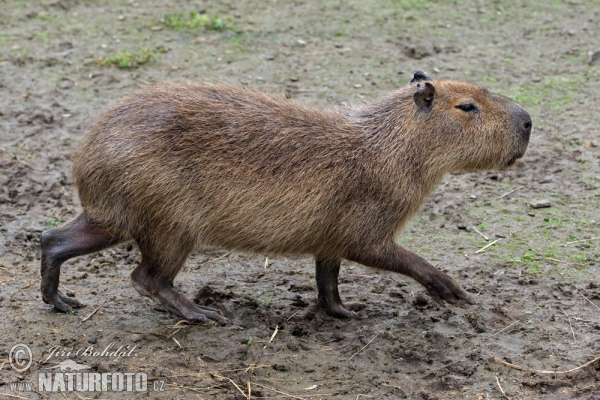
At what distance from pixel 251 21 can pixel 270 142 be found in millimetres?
4326

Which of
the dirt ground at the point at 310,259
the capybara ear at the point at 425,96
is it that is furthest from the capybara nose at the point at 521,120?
the dirt ground at the point at 310,259

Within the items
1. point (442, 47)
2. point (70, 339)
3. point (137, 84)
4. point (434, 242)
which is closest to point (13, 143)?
point (137, 84)

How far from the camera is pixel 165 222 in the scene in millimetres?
4156

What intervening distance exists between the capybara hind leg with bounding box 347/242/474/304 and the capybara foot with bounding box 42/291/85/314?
1.57 meters

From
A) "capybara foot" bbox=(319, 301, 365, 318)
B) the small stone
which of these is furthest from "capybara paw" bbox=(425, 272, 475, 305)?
the small stone

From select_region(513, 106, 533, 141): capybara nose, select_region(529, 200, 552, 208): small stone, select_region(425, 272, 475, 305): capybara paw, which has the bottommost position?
select_region(529, 200, 552, 208): small stone

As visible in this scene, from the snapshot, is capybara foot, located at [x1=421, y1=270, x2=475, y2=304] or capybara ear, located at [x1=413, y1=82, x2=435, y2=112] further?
capybara ear, located at [x1=413, y1=82, x2=435, y2=112]

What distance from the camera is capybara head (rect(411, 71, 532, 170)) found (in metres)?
4.37

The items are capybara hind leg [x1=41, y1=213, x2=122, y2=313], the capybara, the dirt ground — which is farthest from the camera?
capybara hind leg [x1=41, y1=213, x2=122, y2=313]

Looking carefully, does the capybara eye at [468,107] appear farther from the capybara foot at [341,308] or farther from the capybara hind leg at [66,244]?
the capybara hind leg at [66,244]

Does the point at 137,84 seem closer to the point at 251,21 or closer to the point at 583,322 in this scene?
the point at 251,21

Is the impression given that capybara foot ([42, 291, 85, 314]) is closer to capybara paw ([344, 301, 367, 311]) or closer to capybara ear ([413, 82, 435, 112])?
capybara paw ([344, 301, 367, 311])

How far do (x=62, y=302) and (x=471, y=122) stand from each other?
2.44 meters

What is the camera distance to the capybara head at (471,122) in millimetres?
4367
